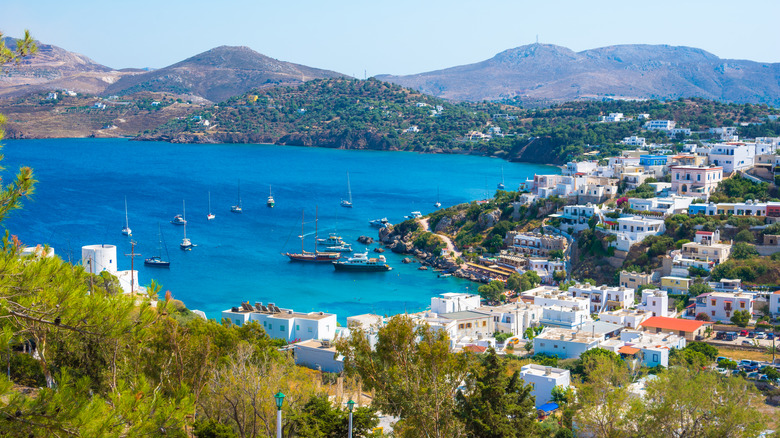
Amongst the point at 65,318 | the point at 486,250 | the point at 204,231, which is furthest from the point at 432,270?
the point at 65,318

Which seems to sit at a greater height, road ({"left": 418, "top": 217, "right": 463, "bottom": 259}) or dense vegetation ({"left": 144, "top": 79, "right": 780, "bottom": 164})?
dense vegetation ({"left": 144, "top": 79, "right": 780, "bottom": 164})

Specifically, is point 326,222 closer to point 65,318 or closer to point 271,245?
point 271,245

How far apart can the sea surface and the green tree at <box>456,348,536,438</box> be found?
5.54 metres

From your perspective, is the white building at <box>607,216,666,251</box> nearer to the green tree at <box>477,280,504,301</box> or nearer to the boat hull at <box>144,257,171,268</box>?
the green tree at <box>477,280,504,301</box>

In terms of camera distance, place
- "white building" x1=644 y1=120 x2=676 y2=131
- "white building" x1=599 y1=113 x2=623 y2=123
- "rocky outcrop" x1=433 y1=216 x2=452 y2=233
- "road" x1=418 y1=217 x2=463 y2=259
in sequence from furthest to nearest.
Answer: "white building" x1=599 y1=113 x2=623 y2=123 → "white building" x1=644 y1=120 x2=676 y2=131 → "rocky outcrop" x1=433 y1=216 x2=452 y2=233 → "road" x1=418 y1=217 x2=463 y2=259

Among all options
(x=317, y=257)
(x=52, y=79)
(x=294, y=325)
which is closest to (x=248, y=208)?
(x=317, y=257)

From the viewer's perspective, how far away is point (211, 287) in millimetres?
29016

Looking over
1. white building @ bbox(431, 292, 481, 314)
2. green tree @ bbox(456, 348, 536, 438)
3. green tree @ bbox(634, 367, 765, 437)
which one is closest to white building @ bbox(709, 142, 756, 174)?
white building @ bbox(431, 292, 481, 314)

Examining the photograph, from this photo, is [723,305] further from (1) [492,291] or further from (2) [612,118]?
(2) [612,118]

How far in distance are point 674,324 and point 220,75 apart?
155 m

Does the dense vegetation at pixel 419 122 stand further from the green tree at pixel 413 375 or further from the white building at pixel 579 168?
the green tree at pixel 413 375

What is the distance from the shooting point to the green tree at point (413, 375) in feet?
27.1

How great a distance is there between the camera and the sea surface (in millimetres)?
28984

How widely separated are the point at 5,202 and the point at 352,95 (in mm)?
106969
